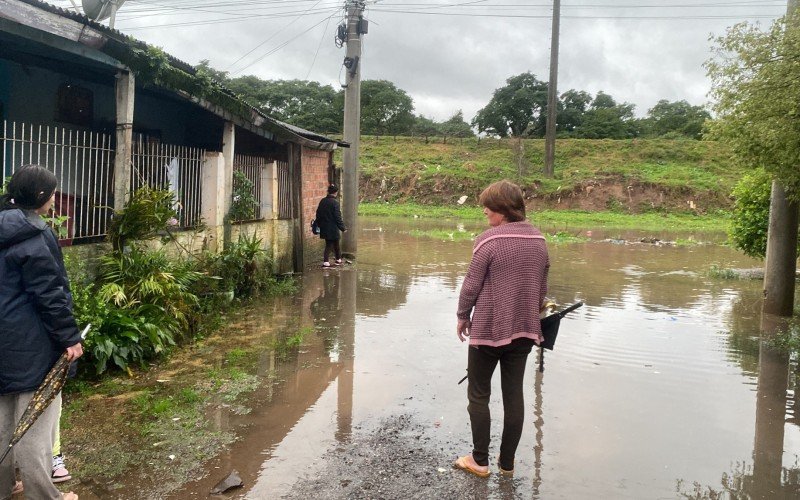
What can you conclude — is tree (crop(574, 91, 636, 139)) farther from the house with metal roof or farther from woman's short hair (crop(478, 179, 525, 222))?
woman's short hair (crop(478, 179, 525, 222))

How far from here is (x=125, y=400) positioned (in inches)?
203

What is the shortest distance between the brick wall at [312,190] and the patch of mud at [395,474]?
904 cm

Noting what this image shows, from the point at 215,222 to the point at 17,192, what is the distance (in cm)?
629

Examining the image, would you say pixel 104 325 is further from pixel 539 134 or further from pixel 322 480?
pixel 539 134

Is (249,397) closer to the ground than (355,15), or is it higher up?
closer to the ground

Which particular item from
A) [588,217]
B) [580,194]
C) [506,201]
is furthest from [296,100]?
[506,201]

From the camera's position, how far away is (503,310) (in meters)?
3.95

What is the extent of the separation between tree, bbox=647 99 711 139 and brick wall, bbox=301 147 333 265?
42.5m

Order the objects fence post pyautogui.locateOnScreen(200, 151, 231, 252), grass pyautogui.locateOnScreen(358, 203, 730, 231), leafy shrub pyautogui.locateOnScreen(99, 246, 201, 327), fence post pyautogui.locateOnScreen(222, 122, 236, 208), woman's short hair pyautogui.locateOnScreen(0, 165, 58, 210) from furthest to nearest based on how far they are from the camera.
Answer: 1. grass pyautogui.locateOnScreen(358, 203, 730, 231)
2. fence post pyautogui.locateOnScreen(222, 122, 236, 208)
3. fence post pyautogui.locateOnScreen(200, 151, 231, 252)
4. leafy shrub pyautogui.locateOnScreen(99, 246, 201, 327)
5. woman's short hair pyautogui.locateOnScreen(0, 165, 58, 210)

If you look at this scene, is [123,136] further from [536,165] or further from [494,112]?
[494,112]

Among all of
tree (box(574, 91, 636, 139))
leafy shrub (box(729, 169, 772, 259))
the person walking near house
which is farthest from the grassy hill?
the person walking near house

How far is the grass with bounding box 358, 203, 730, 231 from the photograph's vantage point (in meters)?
29.9

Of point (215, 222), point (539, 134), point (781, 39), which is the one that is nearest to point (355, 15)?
point (215, 222)

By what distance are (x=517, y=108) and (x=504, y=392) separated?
5861cm
